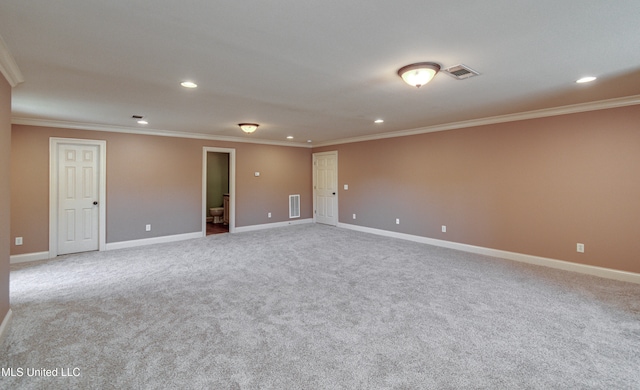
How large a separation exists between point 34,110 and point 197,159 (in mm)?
2791

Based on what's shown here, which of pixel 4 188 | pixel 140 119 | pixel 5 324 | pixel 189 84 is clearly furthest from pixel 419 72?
pixel 140 119

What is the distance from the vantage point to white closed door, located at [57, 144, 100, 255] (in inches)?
201

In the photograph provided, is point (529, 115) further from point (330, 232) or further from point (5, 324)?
point (5, 324)

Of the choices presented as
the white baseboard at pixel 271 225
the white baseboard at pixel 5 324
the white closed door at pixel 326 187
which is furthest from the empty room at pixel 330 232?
the white closed door at pixel 326 187

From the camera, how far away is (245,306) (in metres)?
3.02

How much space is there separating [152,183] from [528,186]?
7.16 metres

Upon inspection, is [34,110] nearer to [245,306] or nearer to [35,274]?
[35,274]

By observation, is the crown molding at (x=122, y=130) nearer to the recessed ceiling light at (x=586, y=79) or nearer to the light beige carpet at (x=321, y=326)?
the light beige carpet at (x=321, y=326)

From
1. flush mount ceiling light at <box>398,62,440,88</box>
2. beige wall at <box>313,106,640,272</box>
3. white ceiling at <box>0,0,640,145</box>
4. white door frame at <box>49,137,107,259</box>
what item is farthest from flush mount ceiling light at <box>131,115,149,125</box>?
beige wall at <box>313,106,640,272</box>

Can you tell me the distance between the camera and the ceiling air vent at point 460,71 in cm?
272

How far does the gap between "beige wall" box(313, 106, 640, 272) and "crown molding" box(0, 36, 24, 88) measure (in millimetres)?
6007

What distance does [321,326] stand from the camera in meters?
2.61

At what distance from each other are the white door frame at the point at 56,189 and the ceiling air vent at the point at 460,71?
20.1 feet

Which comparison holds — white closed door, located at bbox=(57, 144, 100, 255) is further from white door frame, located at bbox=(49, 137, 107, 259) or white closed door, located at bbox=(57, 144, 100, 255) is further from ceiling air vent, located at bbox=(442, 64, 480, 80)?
ceiling air vent, located at bbox=(442, 64, 480, 80)
